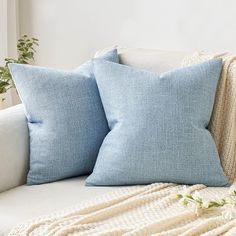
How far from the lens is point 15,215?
1.62 metres

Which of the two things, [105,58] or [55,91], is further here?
[105,58]

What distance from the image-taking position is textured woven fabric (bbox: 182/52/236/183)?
1981mm

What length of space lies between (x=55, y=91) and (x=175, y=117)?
0.42 metres

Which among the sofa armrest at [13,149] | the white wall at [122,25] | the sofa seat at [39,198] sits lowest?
the sofa seat at [39,198]

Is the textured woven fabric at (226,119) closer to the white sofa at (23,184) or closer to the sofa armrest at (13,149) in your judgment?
the white sofa at (23,184)

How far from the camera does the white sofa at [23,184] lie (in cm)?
167

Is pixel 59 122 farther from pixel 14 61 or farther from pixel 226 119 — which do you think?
pixel 14 61

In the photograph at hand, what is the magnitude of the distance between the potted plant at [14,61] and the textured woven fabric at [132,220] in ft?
3.77

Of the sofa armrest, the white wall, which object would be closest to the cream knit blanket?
the sofa armrest

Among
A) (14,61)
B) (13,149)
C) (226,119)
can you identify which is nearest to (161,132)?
(226,119)

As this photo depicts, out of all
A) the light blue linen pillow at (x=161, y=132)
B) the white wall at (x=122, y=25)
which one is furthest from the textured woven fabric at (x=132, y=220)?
the white wall at (x=122, y=25)

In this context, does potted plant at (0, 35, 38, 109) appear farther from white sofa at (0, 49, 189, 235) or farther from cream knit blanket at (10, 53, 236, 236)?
cream knit blanket at (10, 53, 236, 236)

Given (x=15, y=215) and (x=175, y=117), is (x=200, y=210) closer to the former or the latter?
(x=175, y=117)

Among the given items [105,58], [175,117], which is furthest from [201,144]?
[105,58]
